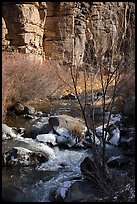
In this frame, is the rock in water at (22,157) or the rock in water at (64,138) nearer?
the rock in water at (22,157)

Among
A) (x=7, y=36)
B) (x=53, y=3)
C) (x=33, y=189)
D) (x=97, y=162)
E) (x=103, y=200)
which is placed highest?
(x=53, y=3)

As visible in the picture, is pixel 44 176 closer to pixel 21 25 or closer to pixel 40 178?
pixel 40 178

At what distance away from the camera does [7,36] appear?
16609 millimetres

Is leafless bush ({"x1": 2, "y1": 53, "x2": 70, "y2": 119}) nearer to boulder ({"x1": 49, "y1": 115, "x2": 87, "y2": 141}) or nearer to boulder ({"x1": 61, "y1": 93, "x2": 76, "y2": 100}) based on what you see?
boulder ({"x1": 61, "y1": 93, "x2": 76, "y2": 100})

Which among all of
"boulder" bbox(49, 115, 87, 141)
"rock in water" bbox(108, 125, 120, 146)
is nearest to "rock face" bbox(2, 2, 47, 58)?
"boulder" bbox(49, 115, 87, 141)

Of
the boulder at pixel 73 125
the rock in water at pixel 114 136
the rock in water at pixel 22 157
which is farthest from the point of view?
the boulder at pixel 73 125

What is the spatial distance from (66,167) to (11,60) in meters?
7.13

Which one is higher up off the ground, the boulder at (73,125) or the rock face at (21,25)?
the rock face at (21,25)

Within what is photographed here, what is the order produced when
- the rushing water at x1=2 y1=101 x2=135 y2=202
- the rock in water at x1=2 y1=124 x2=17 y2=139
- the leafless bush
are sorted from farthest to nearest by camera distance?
the leafless bush, the rock in water at x1=2 y1=124 x2=17 y2=139, the rushing water at x1=2 y1=101 x2=135 y2=202

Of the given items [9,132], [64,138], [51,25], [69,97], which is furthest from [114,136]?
[51,25]

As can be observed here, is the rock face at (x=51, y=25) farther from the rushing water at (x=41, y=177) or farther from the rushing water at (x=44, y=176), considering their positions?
the rushing water at (x=41, y=177)

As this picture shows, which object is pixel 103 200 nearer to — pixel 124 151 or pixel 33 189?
pixel 33 189

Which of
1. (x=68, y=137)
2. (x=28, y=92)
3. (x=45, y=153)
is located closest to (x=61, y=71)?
(x=28, y=92)

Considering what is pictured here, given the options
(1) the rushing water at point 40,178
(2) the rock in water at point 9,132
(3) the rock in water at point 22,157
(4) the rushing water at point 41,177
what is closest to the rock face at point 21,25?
(2) the rock in water at point 9,132
